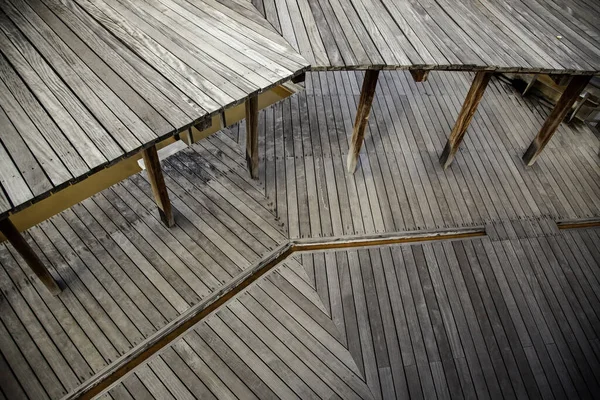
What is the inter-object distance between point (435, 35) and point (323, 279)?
2.66m

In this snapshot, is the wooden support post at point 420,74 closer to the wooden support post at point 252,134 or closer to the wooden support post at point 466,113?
the wooden support post at point 466,113

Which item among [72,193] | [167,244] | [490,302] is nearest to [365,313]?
[490,302]

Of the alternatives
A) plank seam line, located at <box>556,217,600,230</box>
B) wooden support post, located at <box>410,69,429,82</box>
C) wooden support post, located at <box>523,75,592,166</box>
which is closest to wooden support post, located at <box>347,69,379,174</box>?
wooden support post, located at <box>410,69,429,82</box>

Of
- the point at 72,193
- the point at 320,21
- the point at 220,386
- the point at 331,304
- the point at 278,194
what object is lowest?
the point at 72,193

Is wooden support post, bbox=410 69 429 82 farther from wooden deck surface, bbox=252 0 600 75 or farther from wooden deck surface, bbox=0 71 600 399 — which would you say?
wooden deck surface, bbox=0 71 600 399

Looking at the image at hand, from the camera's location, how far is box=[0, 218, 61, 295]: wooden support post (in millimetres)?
2533

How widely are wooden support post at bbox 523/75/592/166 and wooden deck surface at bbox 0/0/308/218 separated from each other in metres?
3.20

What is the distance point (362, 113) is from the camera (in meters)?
3.81

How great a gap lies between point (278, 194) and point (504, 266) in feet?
8.68

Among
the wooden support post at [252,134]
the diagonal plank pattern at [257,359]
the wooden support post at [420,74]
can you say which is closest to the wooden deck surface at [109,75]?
the wooden support post at [252,134]

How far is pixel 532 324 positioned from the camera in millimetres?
3512

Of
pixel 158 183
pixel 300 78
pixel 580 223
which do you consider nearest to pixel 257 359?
pixel 158 183

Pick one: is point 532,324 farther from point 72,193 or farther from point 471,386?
point 72,193

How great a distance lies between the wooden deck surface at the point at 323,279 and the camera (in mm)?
3057
